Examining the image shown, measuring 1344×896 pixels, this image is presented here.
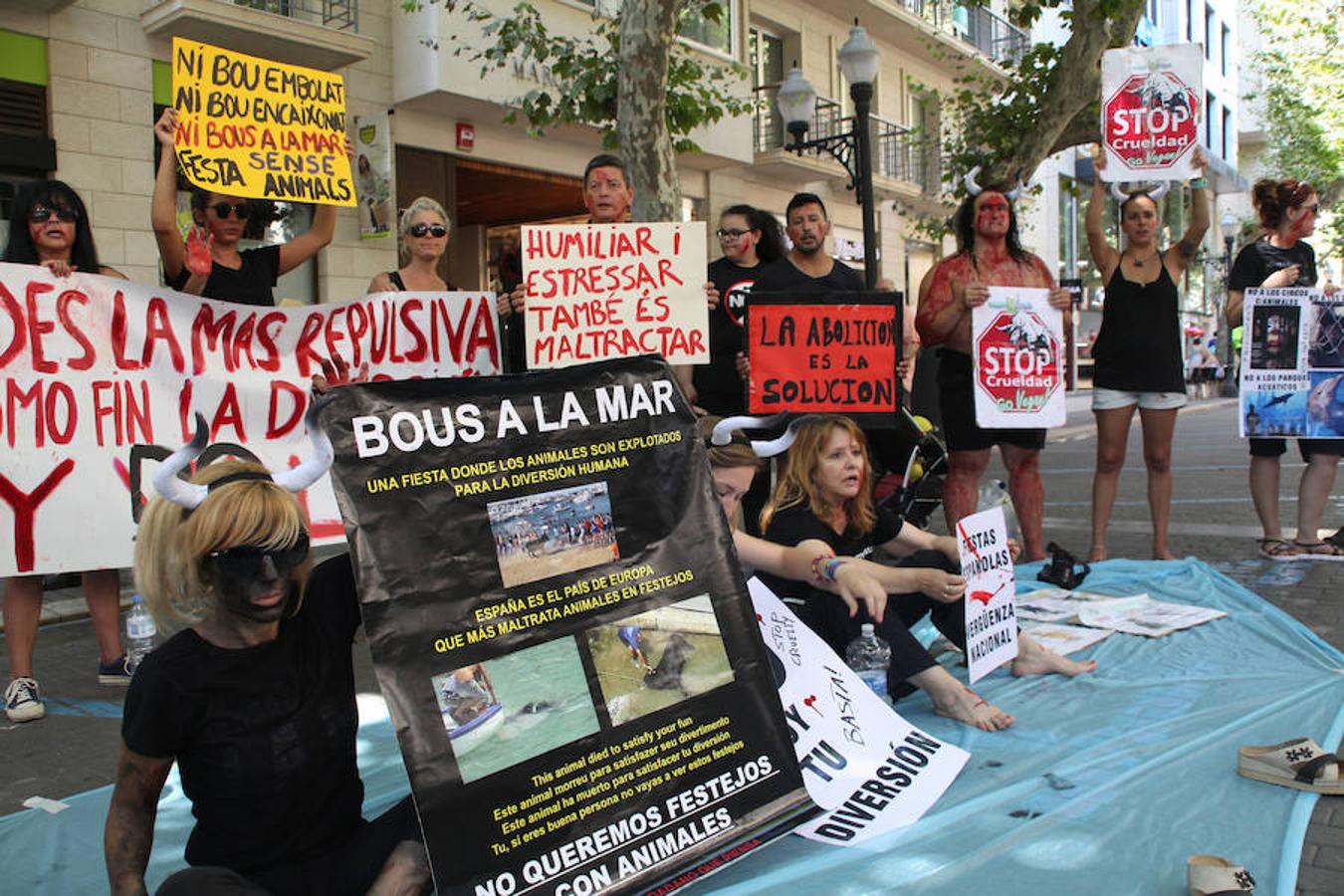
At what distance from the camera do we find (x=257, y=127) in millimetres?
4418

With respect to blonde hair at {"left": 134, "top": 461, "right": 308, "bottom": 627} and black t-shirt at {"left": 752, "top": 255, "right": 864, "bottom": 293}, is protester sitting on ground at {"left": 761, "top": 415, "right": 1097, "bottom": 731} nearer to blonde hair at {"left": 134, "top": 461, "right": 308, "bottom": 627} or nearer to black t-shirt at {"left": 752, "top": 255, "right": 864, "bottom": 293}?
black t-shirt at {"left": 752, "top": 255, "right": 864, "bottom": 293}

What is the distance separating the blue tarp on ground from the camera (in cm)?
253

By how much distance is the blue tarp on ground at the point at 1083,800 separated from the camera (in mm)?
2533

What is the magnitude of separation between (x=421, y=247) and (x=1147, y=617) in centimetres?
353

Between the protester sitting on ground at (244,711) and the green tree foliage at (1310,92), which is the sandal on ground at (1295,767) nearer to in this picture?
the protester sitting on ground at (244,711)

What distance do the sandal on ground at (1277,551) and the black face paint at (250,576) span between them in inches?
233

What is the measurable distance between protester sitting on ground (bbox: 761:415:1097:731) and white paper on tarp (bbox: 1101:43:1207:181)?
9.86 ft

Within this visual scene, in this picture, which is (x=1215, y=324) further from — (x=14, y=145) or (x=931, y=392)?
(x=14, y=145)

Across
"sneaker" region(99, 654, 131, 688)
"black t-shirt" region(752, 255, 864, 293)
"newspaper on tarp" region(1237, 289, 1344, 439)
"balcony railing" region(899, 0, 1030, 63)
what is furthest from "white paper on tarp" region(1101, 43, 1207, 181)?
"balcony railing" region(899, 0, 1030, 63)

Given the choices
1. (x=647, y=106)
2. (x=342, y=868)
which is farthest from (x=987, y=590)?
(x=647, y=106)

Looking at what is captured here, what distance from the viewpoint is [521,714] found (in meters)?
2.19

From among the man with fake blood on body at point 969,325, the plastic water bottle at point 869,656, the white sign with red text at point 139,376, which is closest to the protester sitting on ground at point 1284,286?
the man with fake blood on body at point 969,325

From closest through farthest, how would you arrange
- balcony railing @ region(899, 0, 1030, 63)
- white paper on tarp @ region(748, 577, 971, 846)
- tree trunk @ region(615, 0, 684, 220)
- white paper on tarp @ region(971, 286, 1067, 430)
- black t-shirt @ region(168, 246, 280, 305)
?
1. white paper on tarp @ region(748, 577, 971, 846)
2. black t-shirt @ region(168, 246, 280, 305)
3. white paper on tarp @ region(971, 286, 1067, 430)
4. tree trunk @ region(615, 0, 684, 220)
5. balcony railing @ region(899, 0, 1030, 63)

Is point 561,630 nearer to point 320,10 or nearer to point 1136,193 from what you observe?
point 1136,193
